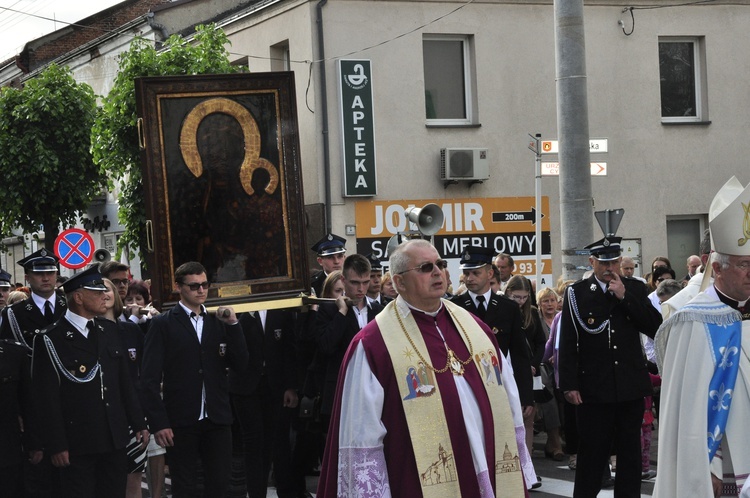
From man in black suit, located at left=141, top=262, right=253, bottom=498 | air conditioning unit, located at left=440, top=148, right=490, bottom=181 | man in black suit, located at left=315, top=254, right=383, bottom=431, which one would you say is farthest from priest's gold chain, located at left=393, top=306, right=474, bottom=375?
air conditioning unit, located at left=440, top=148, right=490, bottom=181

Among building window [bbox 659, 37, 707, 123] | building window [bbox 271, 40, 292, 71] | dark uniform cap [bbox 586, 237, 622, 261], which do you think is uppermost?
building window [bbox 271, 40, 292, 71]

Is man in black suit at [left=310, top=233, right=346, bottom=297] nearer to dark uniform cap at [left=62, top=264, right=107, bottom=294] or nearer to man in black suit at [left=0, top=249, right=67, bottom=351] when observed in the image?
man in black suit at [left=0, top=249, right=67, bottom=351]

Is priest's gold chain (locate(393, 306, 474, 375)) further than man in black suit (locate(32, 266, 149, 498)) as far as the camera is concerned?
No

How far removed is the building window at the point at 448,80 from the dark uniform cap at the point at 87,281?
15.7 metres

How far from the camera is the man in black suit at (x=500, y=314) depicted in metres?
10.3

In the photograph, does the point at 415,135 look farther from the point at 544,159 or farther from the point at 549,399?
the point at 549,399

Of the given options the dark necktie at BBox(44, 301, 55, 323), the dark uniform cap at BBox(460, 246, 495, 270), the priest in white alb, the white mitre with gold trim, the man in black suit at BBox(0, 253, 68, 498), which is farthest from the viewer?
the dark necktie at BBox(44, 301, 55, 323)

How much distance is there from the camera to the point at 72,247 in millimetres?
23625

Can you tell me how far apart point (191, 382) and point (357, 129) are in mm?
14508

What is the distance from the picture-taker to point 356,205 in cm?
2325

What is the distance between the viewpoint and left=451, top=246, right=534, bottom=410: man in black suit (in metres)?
10.3

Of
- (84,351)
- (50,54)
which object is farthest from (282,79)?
(50,54)

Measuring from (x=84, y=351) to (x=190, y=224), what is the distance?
1.34 meters

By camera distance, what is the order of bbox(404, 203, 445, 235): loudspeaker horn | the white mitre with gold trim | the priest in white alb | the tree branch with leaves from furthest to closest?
the tree branch with leaves, bbox(404, 203, 445, 235): loudspeaker horn, the white mitre with gold trim, the priest in white alb
